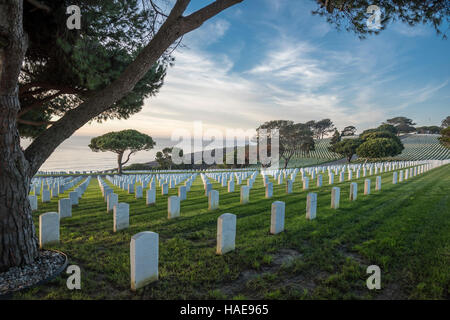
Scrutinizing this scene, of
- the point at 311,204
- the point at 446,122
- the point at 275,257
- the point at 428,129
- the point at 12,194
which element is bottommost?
the point at 275,257

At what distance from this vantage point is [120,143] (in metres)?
42.5

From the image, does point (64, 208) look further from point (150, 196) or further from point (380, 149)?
point (380, 149)

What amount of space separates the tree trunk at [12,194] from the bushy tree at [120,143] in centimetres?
4092

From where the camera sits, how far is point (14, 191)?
11.0ft

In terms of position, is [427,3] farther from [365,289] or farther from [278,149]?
[278,149]

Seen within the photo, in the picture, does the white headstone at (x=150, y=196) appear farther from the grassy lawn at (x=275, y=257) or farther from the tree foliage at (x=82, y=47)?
the tree foliage at (x=82, y=47)

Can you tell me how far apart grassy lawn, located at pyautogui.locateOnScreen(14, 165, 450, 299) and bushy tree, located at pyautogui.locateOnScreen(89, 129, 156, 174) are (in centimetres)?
3874

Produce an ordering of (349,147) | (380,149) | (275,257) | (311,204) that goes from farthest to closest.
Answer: (349,147) < (380,149) < (311,204) < (275,257)

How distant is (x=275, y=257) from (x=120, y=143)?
4352cm

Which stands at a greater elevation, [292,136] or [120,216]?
[292,136]

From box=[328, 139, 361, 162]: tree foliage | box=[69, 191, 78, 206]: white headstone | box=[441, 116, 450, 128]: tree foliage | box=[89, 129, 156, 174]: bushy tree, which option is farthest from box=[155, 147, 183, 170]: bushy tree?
box=[441, 116, 450, 128]: tree foliage

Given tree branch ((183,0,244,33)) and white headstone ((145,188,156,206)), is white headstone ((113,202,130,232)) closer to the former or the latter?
white headstone ((145,188,156,206))

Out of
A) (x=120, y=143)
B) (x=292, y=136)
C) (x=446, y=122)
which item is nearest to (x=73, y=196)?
(x=292, y=136)
